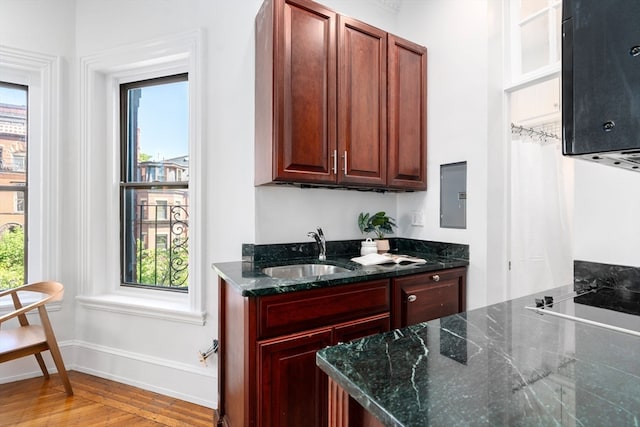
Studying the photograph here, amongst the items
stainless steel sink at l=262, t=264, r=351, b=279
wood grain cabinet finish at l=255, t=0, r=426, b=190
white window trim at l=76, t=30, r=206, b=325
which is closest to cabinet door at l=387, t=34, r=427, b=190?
wood grain cabinet finish at l=255, t=0, r=426, b=190

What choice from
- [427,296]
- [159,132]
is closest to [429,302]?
[427,296]

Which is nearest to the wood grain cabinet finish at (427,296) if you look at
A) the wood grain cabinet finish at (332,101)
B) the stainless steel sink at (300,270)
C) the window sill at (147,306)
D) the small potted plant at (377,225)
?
the stainless steel sink at (300,270)

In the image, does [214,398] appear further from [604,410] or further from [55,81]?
[55,81]

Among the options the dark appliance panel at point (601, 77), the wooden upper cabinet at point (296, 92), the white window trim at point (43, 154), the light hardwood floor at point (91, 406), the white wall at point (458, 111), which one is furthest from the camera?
the white window trim at point (43, 154)

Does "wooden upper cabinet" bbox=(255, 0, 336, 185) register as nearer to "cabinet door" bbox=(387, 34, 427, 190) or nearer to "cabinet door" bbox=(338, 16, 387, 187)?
"cabinet door" bbox=(338, 16, 387, 187)

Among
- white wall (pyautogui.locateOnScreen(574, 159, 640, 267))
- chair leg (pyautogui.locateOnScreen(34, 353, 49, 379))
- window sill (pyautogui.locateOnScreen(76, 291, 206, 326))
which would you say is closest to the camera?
white wall (pyautogui.locateOnScreen(574, 159, 640, 267))

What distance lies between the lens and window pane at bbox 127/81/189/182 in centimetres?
258

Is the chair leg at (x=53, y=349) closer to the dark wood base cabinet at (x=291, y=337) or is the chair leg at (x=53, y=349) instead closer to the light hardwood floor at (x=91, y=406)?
the light hardwood floor at (x=91, y=406)

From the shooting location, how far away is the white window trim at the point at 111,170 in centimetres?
233

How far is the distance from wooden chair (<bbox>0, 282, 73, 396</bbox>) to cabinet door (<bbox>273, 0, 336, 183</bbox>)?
6.03ft

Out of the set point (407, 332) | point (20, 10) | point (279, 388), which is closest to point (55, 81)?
point (20, 10)

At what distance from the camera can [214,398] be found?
221cm

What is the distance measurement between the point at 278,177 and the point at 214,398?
156 cm

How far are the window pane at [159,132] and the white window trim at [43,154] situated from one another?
53cm
